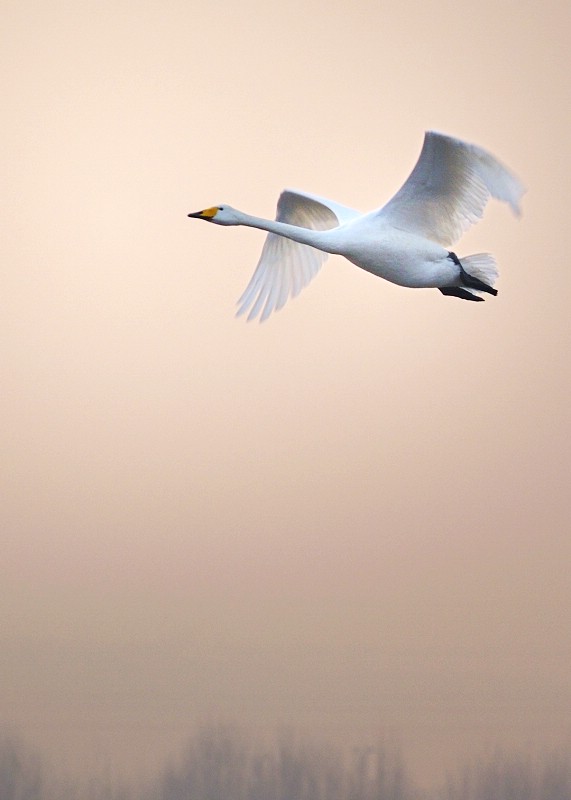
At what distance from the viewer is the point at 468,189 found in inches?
420

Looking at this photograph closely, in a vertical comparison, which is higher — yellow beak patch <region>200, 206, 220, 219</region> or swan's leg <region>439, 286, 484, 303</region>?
yellow beak patch <region>200, 206, 220, 219</region>

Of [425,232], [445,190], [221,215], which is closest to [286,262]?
[221,215]

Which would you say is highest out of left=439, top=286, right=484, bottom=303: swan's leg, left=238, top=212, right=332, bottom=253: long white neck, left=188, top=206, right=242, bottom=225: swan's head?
left=188, top=206, right=242, bottom=225: swan's head

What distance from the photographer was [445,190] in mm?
10703

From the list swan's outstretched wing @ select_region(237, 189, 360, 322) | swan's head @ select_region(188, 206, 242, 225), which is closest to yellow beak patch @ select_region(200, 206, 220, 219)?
swan's head @ select_region(188, 206, 242, 225)

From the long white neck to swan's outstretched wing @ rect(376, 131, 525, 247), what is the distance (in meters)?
0.41

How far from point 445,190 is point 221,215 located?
1746 mm

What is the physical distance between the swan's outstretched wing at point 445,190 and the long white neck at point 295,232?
407 millimetres

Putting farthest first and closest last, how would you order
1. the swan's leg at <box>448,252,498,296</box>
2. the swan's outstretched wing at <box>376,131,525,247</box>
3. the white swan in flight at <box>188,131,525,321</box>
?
the swan's leg at <box>448,252,498,296</box> → the white swan in flight at <box>188,131,525,321</box> → the swan's outstretched wing at <box>376,131,525,247</box>

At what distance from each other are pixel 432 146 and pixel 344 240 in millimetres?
864

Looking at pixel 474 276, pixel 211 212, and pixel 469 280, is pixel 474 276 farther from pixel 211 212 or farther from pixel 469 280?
pixel 211 212

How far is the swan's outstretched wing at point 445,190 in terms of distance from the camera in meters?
9.88

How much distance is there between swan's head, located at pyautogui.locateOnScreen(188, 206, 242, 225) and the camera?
11.7 meters

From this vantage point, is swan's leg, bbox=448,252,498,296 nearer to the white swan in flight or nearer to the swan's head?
the white swan in flight
